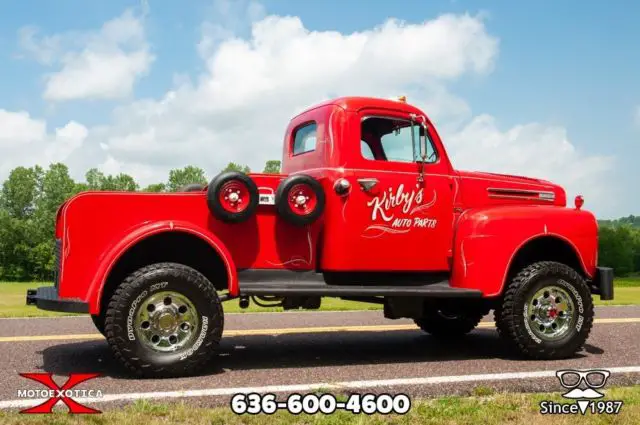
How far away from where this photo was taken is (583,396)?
15.5 feet

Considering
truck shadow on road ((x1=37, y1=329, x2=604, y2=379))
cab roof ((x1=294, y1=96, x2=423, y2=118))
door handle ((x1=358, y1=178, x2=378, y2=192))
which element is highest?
cab roof ((x1=294, y1=96, x2=423, y2=118))

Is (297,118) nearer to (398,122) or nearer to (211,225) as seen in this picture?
(398,122)

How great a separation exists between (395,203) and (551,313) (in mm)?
1898

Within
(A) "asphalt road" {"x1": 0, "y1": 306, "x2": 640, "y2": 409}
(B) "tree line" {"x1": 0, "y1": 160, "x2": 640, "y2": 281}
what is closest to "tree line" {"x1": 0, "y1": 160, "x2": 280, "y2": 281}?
(B) "tree line" {"x1": 0, "y1": 160, "x2": 640, "y2": 281}

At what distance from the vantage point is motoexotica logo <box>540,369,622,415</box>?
4383 mm

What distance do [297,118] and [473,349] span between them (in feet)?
10.3

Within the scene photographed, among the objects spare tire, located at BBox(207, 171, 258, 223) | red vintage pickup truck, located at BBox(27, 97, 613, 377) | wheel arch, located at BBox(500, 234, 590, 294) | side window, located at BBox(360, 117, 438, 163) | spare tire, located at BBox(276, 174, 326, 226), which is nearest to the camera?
red vintage pickup truck, located at BBox(27, 97, 613, 377)

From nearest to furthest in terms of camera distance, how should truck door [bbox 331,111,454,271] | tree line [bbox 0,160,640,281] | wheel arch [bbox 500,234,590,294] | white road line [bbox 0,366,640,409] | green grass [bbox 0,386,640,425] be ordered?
green grass [bbox 0,386,640,425] → white road line [bbox 0,366,640,409] → truck door [bbox 331,111,454,271] → wheel arch [bbox 500,234,590,294] → tree line [bbox 0,160,640,281]

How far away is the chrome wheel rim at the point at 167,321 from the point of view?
5.39 meters

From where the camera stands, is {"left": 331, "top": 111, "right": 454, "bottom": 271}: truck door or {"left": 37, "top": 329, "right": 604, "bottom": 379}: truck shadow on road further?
{"left": 331, "top": 111, "right": 454, "bottom": 271}: truck door

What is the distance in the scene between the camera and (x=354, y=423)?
3971mm

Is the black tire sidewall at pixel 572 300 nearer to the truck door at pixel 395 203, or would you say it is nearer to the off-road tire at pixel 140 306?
the truck door at pixel 395 203

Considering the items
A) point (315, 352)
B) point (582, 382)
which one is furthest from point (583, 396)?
point (315, 352)

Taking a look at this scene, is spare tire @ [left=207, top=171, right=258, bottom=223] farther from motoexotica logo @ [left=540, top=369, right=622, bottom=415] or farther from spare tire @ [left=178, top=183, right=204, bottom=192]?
motoexotica logo @ [left=540, top=369, right=622, bottom=415]
